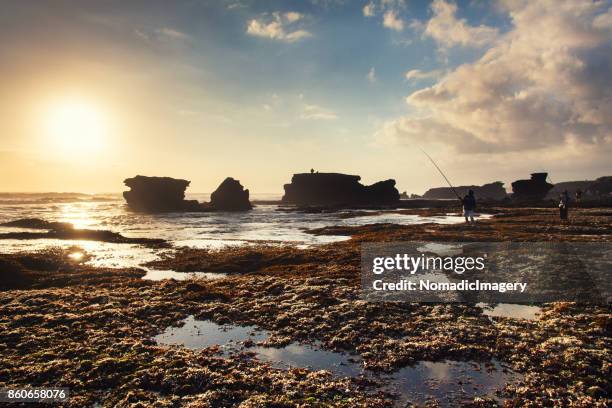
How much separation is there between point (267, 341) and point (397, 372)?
469 centimetres

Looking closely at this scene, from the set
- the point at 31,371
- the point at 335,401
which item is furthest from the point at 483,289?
the point at 31,371

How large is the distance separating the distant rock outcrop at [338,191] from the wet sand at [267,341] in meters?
122

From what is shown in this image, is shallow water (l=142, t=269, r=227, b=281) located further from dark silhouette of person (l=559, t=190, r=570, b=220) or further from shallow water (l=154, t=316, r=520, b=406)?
dark silhouette of person (l=559, t=190, r=570, b=220)

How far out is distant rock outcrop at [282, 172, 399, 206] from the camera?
473 feet

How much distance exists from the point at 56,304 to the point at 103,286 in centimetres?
363

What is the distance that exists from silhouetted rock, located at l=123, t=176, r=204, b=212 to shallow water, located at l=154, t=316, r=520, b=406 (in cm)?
9939

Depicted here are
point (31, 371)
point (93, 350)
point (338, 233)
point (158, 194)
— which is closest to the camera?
point (31, 371)

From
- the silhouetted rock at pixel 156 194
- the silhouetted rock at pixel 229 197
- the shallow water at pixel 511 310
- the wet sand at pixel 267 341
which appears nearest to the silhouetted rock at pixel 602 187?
the silhouetted rock at pixel 229 197

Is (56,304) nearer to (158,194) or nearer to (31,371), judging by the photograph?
(31,371)

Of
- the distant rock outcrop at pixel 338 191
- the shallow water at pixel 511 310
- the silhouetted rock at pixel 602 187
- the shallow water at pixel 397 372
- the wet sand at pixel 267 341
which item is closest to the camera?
the shallow water at pixel 397 372

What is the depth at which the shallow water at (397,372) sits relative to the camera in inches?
350

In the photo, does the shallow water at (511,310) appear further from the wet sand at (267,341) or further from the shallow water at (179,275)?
the shallow water at (179,275)

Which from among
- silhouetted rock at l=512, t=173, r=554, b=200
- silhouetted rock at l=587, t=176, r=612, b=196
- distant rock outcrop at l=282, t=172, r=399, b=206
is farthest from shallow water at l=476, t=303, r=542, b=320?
silhouetted rock at l=587, t=176, r=612, b=196

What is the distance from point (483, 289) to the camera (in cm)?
1753
